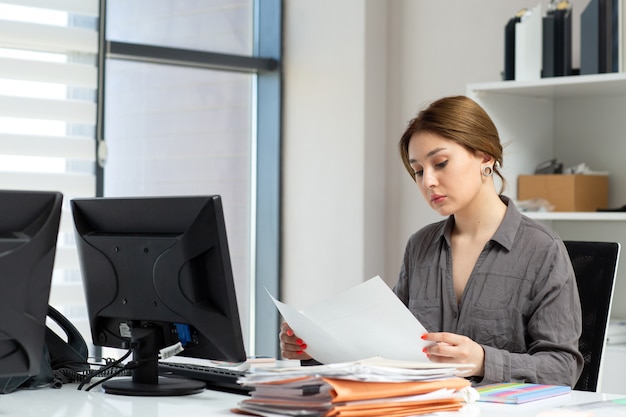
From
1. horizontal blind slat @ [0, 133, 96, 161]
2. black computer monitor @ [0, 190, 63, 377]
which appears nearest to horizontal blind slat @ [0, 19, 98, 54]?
horizontal blind slat @ [0, 133, 96, 161]

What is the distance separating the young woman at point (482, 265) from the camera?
218 cm

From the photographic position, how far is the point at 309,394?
5.39 ft

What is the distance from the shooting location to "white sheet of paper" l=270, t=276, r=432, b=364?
1869 millimetres

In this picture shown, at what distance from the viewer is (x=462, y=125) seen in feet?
7.65

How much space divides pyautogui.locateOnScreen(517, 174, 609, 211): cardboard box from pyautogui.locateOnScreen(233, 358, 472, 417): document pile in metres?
1.69

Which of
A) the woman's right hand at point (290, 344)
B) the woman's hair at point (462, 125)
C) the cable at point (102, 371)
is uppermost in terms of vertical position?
the woman's hair at point (462, 125)

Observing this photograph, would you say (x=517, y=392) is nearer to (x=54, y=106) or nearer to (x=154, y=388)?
(x=154, y=388)

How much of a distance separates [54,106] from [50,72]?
0.42 ft

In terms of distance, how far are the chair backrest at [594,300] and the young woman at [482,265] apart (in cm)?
17

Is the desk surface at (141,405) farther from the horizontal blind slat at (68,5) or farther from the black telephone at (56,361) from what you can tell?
the horizontal blind slat at (68,5)

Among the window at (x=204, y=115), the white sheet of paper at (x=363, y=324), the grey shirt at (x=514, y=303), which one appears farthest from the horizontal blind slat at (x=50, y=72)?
the white sheet of paper at (x=363, y=324)

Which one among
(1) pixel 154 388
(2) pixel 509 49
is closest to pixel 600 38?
(2) pixel 509 49

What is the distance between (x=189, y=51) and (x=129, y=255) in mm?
2273

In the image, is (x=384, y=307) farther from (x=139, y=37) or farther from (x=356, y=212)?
(x=139, y=37)
